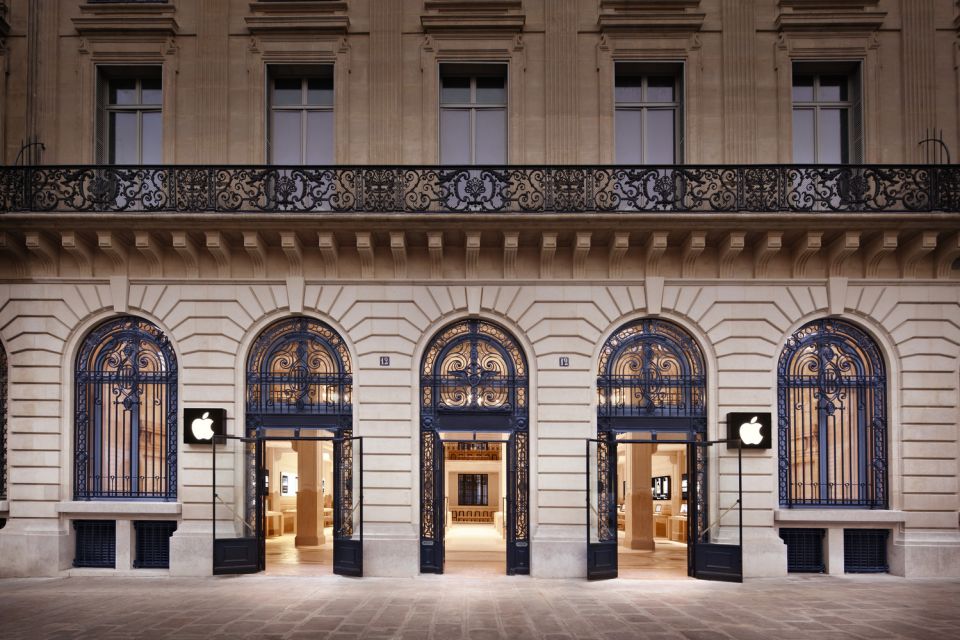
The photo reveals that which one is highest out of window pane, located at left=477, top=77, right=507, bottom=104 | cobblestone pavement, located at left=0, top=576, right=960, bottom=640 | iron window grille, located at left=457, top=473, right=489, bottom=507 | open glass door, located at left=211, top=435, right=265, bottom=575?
window pane, located at left=477, top=77, right=507, bottom=104

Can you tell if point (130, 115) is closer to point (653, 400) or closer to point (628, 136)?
point (628, 136)

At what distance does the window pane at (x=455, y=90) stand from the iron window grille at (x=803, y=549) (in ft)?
30.6

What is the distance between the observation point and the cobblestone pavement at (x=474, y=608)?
346 inches

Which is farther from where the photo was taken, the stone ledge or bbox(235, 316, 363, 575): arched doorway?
bbox(235, 316, 363, 575): arched doorway

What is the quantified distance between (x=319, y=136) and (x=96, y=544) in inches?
317

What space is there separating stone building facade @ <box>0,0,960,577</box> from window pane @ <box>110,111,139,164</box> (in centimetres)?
18

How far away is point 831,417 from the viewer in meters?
12.8

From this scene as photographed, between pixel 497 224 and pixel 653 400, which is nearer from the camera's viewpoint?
pixel 497 224

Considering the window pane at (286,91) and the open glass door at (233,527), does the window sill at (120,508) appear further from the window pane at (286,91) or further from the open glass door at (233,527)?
the window pane at (286,91)

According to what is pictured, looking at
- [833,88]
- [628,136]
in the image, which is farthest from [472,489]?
[833,88]

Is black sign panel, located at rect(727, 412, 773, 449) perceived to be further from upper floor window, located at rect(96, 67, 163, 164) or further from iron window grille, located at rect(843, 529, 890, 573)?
upper floor window, located at rect(96, 67, 163, 164)

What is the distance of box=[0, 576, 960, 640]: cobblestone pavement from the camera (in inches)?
346

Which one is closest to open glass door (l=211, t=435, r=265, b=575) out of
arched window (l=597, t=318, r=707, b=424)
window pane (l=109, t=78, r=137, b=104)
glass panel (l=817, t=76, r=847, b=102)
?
arched window (l=597, t=318, r=707, b=424)

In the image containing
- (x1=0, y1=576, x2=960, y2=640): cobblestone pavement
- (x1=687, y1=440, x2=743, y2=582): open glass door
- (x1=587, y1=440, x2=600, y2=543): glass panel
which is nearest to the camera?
(x1=0, y1=576, x2=960, y2=640): cobblestone pavement
